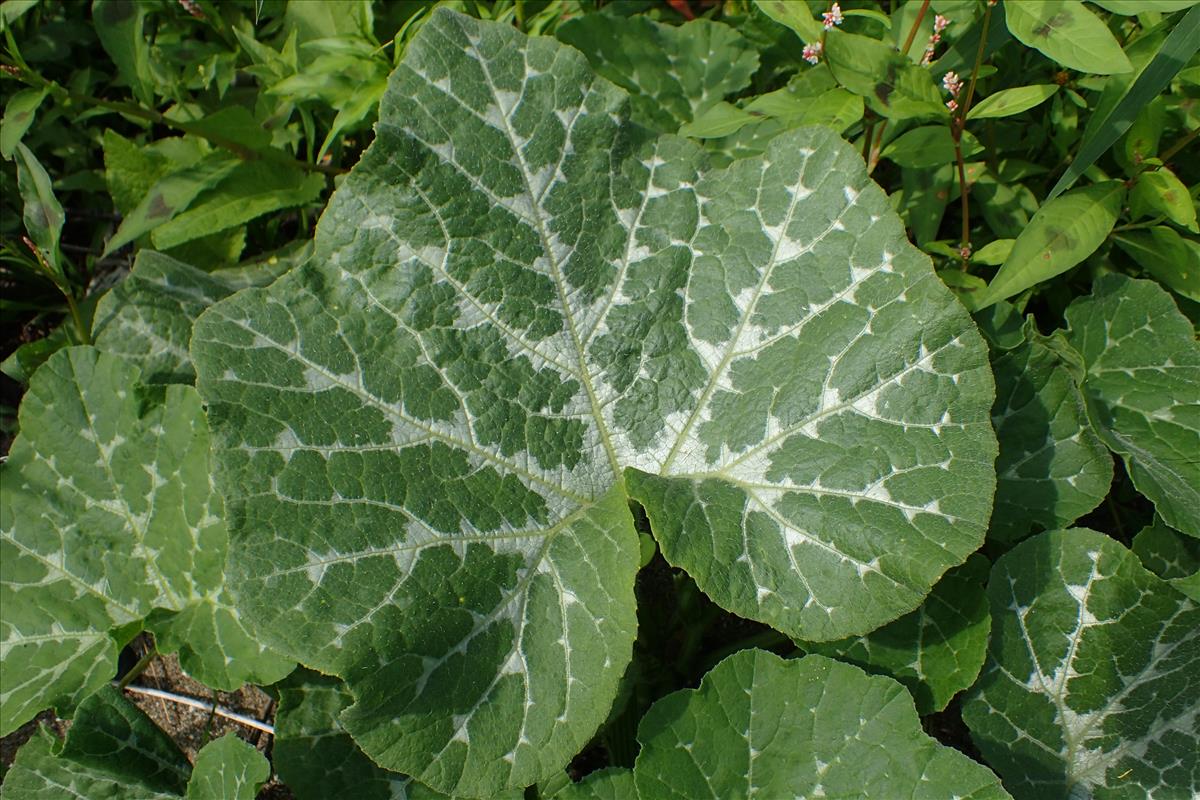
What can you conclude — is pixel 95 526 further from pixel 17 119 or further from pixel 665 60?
pixel 665 60

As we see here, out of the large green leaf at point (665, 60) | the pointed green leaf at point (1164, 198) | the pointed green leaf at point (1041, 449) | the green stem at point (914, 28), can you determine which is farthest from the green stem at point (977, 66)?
the large green leaf at point (665, 60)

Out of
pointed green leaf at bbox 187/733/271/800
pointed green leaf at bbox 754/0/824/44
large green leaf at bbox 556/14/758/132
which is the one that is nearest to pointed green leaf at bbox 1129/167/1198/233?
pointed green leaf at bbox 754/0/824/44

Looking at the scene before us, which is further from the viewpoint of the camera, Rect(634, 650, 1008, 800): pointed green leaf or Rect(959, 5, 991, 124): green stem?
Rect(959, 5, 991, 124): green stem

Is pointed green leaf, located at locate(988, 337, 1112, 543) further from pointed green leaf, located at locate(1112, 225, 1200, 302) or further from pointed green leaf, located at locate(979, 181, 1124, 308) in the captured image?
pointed green leaf, located at locate(1112, 225, 1200, 302)

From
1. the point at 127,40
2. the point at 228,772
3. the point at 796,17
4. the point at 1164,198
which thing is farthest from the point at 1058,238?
the point at 127,40

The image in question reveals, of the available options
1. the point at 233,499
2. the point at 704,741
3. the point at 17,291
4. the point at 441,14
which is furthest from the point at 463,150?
the point at 17,291

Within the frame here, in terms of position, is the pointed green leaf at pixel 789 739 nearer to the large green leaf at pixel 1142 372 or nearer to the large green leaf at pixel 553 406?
the large green leaf at pixel 553 406
